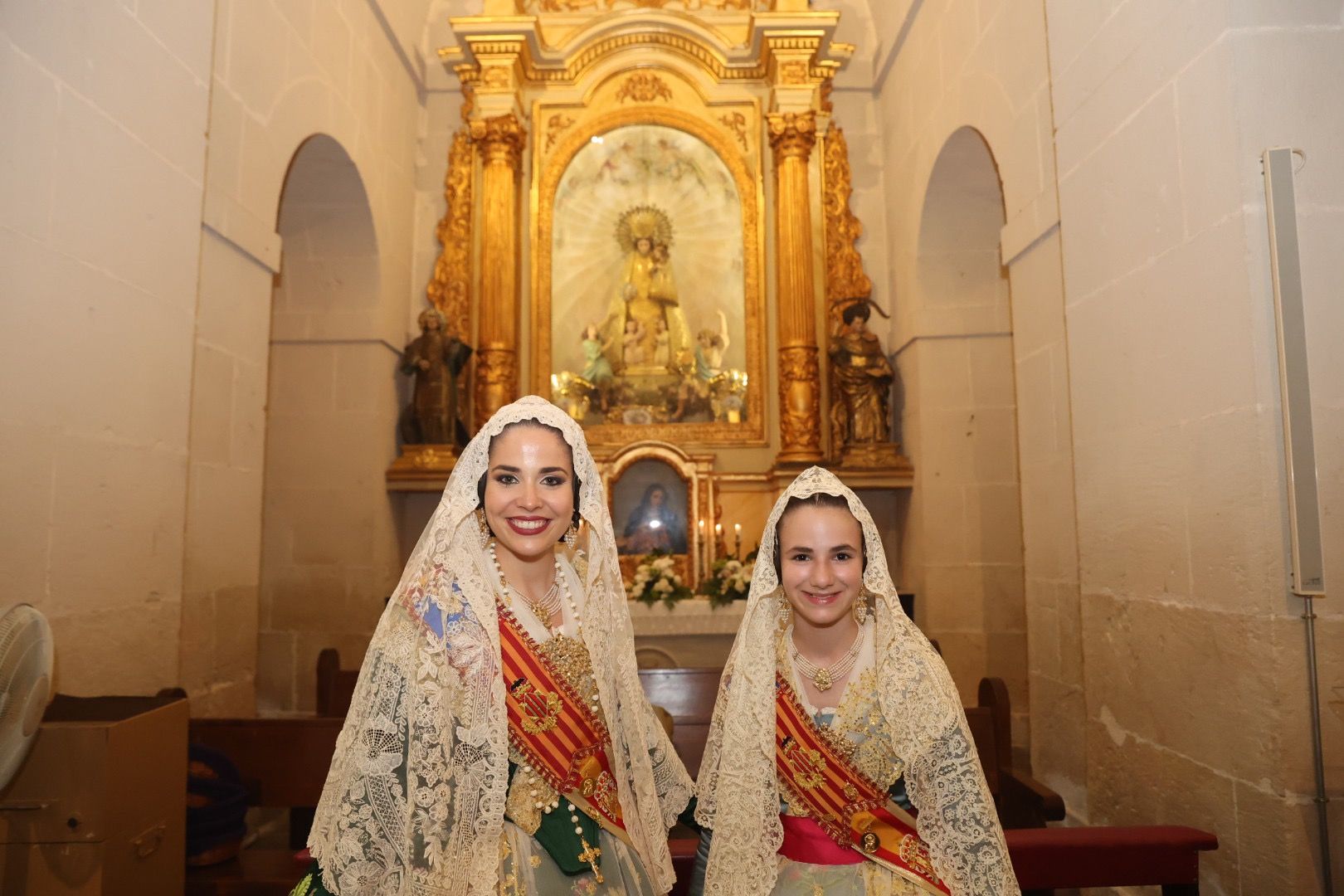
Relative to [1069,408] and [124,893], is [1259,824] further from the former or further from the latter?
[124,893]

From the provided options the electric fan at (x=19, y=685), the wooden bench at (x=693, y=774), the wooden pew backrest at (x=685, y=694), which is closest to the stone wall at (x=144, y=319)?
the wooden bench at (x=693, y=774)

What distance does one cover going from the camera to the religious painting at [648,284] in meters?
7.63

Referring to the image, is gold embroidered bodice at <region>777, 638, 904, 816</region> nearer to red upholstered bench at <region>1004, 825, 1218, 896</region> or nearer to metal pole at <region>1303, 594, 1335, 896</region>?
red upholstered bench at <region>1004, 825, 1218, 896</region>

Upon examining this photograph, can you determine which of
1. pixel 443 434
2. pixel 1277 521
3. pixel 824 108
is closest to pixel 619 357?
pixel 443 434

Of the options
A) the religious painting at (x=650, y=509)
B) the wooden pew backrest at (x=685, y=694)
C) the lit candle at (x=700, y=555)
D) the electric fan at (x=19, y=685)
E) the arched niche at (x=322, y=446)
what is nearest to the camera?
the electric fan at (x=19, y=685)

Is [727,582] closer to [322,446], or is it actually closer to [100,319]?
[322,446]

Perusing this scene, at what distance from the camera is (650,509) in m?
7.18

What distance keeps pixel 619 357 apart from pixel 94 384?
460 centimetres

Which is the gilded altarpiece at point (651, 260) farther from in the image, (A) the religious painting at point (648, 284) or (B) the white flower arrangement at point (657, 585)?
(B) the white flower arrangement at point (657, 585)

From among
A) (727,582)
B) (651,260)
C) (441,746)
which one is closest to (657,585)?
(727,582)

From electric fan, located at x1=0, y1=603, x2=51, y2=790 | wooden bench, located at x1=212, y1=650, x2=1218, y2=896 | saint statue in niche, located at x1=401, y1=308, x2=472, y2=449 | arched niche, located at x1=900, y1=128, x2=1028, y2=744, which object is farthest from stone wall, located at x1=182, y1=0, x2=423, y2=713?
arched niche, located at x1=900, y1=128, x2=1028, y2=744

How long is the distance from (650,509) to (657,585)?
88 centimetres

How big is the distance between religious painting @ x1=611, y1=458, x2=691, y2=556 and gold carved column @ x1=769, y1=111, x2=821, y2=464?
86cm

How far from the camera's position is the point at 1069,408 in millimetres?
4000
